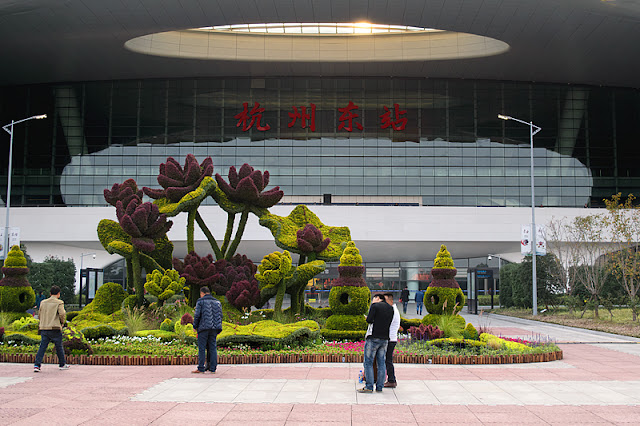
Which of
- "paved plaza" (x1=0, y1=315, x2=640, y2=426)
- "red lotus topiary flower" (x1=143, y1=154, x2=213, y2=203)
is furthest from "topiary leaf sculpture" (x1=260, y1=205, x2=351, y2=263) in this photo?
"paved plaza" (x1=0, y1=315, x2=640, y2=426)

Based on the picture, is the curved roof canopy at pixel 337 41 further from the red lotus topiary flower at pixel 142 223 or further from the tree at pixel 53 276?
the red lotus topiary flower at pixel 142 223

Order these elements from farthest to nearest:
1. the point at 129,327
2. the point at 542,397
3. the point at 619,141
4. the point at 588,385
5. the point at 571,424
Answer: the point at 619,141 → the point at 129,327 → the point at 588,385 → the point at 542,397 → the point at 571,424

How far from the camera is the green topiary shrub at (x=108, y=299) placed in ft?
63.3

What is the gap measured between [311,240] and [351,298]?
3.43 meters

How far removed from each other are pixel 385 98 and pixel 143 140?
18.0m

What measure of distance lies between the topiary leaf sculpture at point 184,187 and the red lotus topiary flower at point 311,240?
3.18 m

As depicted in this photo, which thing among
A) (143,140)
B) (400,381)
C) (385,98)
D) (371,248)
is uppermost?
(385,98)

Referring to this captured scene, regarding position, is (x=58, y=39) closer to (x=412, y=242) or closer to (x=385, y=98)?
(x=385, y=98)

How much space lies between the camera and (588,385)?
418 inches

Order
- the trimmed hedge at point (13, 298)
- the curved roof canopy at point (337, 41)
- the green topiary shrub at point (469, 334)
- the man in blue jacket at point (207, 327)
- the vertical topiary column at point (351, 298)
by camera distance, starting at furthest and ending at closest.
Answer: the curved roof canopy at point (337, 41)
the trimmed hedge at point (13, 298)
the vertical topiary column at point (351, 298)
the green topiary shrub at point (469, 334)
the man in blue jacket at point (207, 327)

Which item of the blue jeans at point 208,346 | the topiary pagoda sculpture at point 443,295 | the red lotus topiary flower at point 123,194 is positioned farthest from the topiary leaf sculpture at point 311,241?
the blue jeans at point 208,346

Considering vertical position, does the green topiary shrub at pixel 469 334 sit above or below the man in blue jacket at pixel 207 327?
below

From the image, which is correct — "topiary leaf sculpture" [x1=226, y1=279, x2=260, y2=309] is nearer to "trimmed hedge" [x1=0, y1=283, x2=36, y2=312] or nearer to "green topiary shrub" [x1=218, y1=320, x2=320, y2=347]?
"green topiary shrub" [x1=218, y1=320, x2=320, y2=347]

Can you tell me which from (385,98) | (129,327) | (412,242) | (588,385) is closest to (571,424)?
(588,385)
